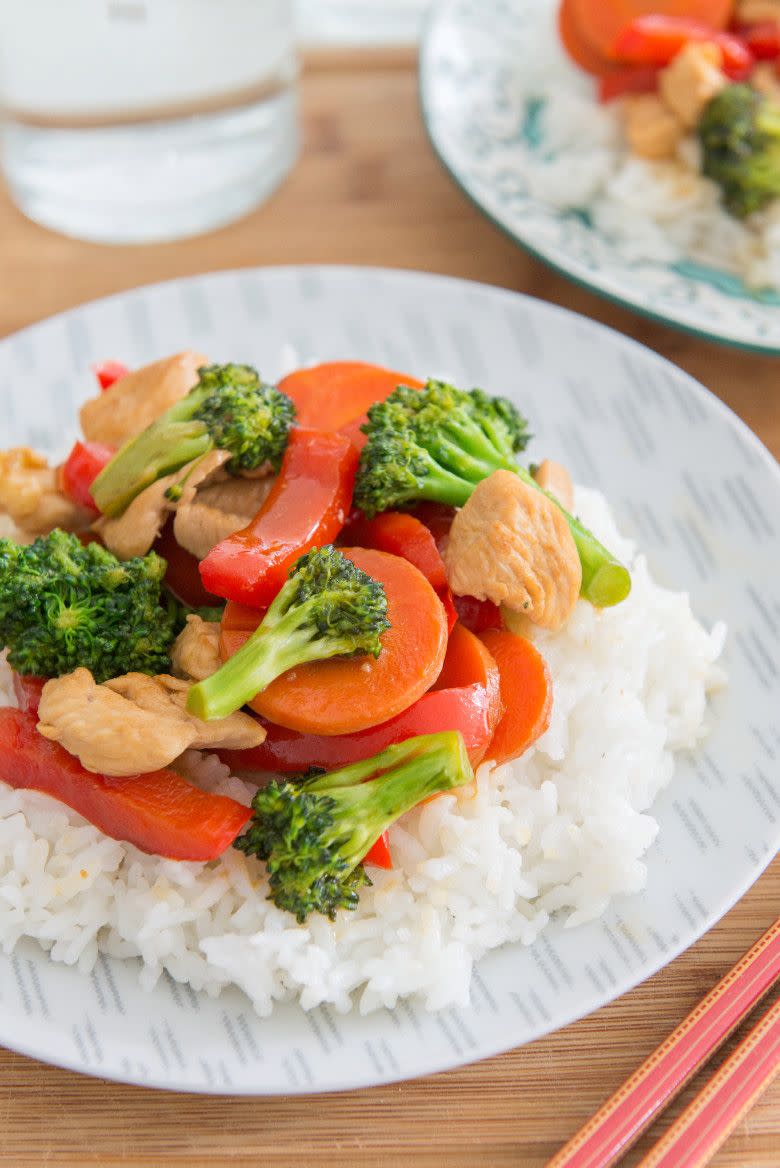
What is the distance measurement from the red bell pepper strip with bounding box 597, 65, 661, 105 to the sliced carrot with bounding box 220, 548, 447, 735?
3052 mm

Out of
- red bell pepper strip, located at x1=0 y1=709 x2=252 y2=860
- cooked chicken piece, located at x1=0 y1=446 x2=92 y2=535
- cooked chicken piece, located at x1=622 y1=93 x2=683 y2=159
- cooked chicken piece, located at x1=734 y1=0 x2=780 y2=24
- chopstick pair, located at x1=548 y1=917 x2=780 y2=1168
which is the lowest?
chopstick pair, located at x1=548 y1=917 x2=780 y2=1168

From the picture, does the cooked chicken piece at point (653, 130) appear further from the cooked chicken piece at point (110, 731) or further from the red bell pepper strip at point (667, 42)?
the cooked chicken piece at point (110, 731)

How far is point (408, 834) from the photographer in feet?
9.53

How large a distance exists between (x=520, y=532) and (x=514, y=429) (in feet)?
1.81

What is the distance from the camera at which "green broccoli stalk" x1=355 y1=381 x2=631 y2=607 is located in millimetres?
2969

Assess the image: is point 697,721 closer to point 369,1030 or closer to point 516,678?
point 516,678

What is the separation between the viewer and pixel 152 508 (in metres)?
3.03

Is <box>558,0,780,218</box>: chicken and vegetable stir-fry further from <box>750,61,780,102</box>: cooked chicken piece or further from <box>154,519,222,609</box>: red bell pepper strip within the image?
<box>154,519,222,609</box>: red bell pepper strip

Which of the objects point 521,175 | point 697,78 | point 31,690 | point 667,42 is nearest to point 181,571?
A: point 31,690

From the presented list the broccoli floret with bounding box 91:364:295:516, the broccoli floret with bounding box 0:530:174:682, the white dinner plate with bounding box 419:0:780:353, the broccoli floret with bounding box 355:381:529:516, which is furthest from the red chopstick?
the white dinner plate with bounding box 419:0:780:353

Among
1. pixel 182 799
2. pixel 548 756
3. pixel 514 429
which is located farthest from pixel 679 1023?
pixel 514 429

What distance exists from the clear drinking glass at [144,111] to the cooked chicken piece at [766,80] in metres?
1.86

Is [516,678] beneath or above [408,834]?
above

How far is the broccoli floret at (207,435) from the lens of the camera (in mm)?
3037
